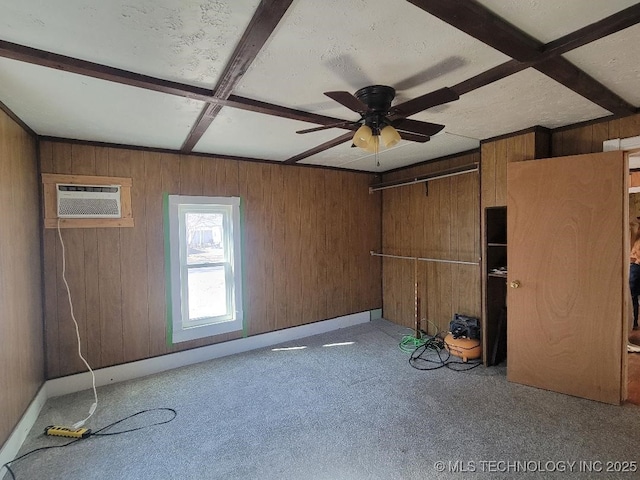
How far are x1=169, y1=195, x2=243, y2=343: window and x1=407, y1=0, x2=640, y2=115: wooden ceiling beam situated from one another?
2642 millimetres

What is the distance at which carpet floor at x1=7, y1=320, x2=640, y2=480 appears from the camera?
1763 millimetres

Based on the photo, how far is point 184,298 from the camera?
3.26m

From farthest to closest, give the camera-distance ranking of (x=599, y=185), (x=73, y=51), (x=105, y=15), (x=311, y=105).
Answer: (x=599, y=185), (x=311, y=105), (x=73, y=51), (x=105, y=15)

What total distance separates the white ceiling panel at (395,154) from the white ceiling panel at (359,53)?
1.27 metres

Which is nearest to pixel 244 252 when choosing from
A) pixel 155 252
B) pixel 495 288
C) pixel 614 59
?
pixel 155 252

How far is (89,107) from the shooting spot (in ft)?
6.63

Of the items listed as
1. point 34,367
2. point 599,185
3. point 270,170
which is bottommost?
point 34,367

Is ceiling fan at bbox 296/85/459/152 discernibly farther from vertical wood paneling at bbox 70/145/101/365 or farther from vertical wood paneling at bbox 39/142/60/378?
vertical wood paneling at bbox 39/142/60/378

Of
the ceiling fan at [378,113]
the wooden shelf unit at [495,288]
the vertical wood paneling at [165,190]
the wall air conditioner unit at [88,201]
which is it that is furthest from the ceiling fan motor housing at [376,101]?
the wall air conditioner unit at [88,201]

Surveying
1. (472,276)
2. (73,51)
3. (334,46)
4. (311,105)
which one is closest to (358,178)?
(472,276)

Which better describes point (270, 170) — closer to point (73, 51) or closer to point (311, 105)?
point (311, 105)

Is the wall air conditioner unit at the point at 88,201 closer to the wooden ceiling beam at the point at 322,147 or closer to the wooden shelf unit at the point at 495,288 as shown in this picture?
the wooden ceiling beam at the point at 322,147

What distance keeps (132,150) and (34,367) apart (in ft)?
6.52

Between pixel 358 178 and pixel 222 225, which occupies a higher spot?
pixel 358 178
